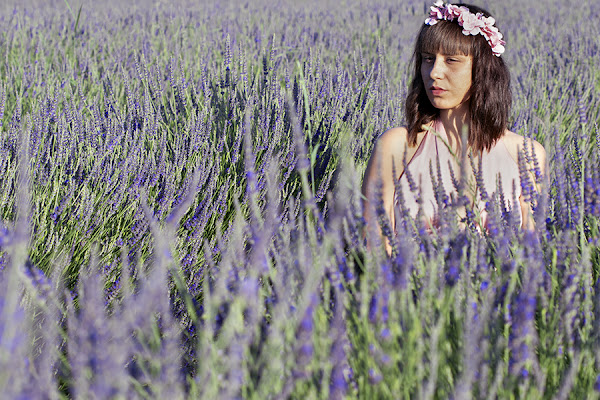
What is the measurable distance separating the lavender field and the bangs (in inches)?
18.3

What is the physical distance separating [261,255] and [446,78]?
1452 millimetres

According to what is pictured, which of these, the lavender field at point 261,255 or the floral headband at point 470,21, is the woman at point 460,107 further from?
the lavender field at point 261,255

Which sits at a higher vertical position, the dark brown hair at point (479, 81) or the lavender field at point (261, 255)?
the dark brown hair at point (479, 81)

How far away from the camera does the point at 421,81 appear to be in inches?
84.3

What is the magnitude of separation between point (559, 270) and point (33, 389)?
3.25ft

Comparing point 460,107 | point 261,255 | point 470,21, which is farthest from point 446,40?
point 261,255

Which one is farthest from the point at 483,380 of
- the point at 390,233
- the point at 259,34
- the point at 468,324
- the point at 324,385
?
the point at 259,34

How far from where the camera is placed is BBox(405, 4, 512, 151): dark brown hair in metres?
2.00

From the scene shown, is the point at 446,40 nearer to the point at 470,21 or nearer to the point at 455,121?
the point at 470,21

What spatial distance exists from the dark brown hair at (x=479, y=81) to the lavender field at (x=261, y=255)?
0.87 ft

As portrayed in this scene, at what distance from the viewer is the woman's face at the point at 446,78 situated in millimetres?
1965

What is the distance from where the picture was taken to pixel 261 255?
0.73 meters

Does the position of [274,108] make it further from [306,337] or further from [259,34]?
[259,34]

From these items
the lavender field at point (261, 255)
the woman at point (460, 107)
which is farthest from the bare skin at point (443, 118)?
the lavender field at point (261, 255)
